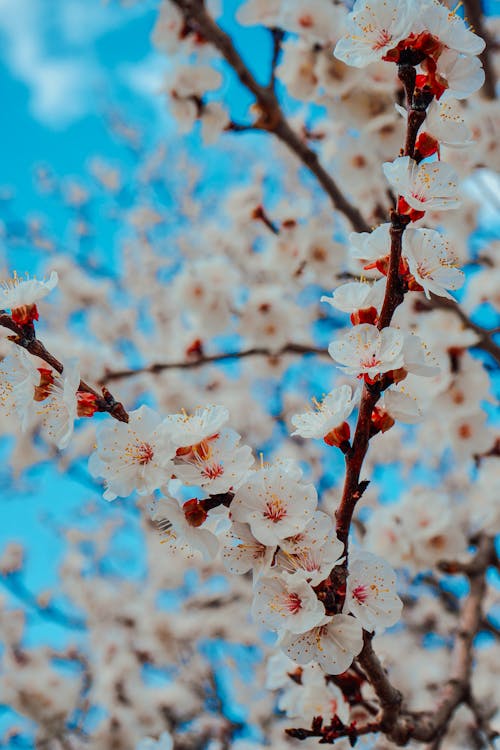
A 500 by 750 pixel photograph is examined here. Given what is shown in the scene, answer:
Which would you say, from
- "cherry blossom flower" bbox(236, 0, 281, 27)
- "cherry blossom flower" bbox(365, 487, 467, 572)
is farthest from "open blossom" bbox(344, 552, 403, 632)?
"cherry blossom flower" bbox(236, 0, 281, 27)

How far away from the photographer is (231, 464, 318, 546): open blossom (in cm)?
110

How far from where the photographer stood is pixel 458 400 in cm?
306

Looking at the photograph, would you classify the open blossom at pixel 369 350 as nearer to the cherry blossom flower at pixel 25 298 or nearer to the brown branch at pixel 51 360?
the brown branch at pixel 51 360

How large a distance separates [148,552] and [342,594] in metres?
6.59

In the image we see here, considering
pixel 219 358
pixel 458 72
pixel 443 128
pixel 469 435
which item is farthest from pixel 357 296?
pixel 469 435

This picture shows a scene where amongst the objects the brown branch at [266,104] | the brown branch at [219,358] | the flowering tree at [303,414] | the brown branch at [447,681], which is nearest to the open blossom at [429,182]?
the flowering tree at [303,414]

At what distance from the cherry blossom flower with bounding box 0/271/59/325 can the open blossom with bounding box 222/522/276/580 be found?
1.72ft

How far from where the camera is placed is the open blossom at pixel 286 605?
1058mm

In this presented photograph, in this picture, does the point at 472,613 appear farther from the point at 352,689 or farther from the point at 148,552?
the point at 148,552

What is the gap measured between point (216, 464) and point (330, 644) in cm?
37

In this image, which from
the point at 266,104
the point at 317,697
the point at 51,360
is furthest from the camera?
the point at 266,104

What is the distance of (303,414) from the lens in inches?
49.6

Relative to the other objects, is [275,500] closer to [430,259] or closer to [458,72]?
[430,259]

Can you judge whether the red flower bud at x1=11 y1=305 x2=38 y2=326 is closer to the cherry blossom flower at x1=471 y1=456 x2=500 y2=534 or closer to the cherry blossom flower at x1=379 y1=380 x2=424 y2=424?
the cherry blossom flower at x1=379 y1=380 x2=424 y2=424
